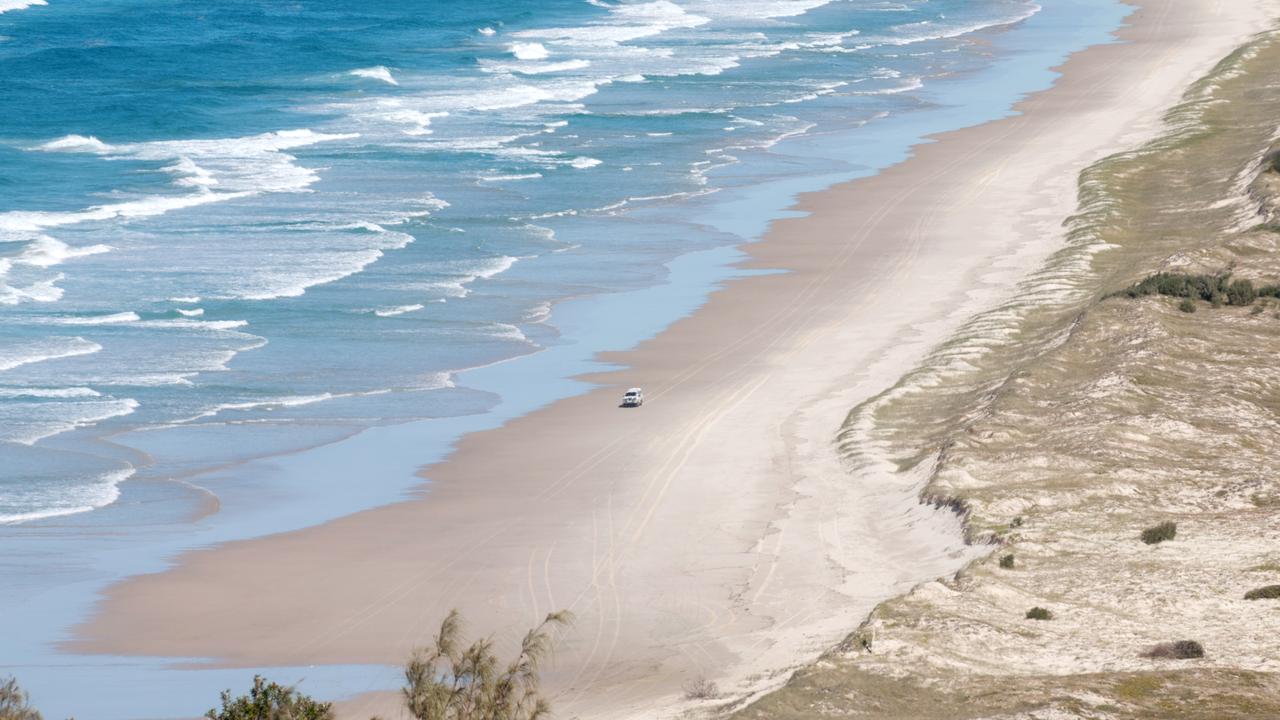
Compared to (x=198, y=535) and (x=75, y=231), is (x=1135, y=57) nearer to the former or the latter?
(x=75, y=231)

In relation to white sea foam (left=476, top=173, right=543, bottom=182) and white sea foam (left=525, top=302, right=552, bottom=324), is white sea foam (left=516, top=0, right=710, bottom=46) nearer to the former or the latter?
white sea foam (left=476, top=173, right=543, bottom=182)

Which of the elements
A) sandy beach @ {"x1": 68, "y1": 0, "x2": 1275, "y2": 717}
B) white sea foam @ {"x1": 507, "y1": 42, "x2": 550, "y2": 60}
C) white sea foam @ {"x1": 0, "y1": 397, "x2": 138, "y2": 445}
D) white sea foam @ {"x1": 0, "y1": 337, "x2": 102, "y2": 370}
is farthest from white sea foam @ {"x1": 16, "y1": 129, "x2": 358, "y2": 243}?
white sea foam @ {"x1": 507, "y1": 42, "x2": 550, "y2": 60}

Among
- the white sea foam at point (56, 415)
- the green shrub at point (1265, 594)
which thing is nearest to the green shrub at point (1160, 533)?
the green shrub at point (1265, 594)

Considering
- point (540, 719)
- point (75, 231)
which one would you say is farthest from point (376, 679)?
point (75, 231)

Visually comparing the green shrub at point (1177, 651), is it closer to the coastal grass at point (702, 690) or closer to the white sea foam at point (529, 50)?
the coastal grass at point (702, 690)

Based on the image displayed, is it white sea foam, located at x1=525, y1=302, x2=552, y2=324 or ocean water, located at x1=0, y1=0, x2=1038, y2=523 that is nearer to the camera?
ocean water, located at x1=0, y1=0, x2=1038, y2=523
